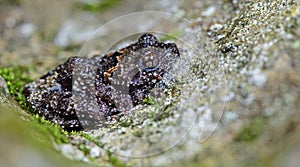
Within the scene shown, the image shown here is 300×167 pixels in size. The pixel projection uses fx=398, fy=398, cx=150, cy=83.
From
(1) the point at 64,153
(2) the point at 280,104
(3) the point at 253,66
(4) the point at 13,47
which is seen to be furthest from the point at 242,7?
(4) the point at 13,47

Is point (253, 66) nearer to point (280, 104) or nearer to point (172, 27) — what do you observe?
point (280, 104)

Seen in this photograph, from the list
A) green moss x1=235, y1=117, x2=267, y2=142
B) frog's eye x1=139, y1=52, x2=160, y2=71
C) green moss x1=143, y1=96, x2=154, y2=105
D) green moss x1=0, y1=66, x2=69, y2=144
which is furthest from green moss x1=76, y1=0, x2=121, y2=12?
green moss x1=235, y1=117, x2=267, y2=142

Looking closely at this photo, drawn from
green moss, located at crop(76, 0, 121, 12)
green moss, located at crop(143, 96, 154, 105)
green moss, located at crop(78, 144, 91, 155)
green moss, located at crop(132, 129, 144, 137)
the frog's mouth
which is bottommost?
green moss, located at crop(78, 144, 91, 155)

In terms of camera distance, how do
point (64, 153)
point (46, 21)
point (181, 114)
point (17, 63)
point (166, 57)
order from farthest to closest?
point (46, 21), point (17, 63), point (166, 57), point (181, 114), point (64, 153)

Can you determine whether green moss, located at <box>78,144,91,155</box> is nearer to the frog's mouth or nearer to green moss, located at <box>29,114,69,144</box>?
green moss, located at <box>29,114,69,144</box>

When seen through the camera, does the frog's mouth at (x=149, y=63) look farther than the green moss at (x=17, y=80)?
No

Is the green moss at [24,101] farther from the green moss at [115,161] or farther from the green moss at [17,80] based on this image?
the green moss at [115,161]

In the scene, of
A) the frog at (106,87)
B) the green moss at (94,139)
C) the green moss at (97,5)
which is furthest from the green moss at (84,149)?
the green moss at (97,5)
